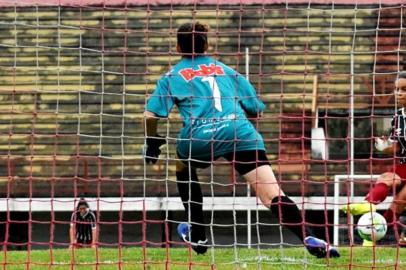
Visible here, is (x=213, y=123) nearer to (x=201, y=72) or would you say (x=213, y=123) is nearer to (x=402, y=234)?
(x=201, y=72)

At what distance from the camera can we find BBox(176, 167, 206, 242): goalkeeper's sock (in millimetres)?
8297

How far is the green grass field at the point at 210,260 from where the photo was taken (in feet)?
25.6

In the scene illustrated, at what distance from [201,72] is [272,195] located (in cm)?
105

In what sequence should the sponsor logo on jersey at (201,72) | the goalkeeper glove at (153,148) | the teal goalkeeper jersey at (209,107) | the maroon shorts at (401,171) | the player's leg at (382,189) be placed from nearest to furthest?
the teal goalkeeper jersey at (209,107) < the sponsor logo on jersey at (201,72) < the goalkeeper glove at (153,148) < the player's leg at (382,189) < the maroon shorts at (401,171)

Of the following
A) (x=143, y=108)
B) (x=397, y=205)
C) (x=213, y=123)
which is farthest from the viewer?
(x=143, y=108)

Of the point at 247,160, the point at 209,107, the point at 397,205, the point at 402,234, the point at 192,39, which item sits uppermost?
the point at 192,39

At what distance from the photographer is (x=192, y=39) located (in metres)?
8.12

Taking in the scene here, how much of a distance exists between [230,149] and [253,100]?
41cm

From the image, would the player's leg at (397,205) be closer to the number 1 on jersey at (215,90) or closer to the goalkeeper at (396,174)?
the goalkeeper at (396,174)

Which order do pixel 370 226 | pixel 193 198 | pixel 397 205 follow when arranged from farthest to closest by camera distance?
pixel 397 205 < pixel 370 226 < pixel 193 198

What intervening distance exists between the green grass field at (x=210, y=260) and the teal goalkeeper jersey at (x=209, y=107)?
806 mm

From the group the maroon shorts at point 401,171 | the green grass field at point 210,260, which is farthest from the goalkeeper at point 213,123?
the maroon shorts at point 401,171

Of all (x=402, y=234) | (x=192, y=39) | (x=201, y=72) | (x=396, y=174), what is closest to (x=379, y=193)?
(x=396, y=174)

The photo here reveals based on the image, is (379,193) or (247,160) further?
(379,193)
